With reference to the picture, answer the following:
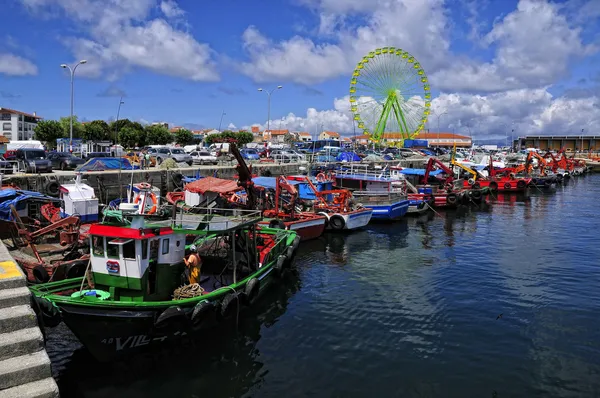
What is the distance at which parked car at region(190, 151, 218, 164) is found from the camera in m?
50.8

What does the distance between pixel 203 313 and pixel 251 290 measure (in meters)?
1.97

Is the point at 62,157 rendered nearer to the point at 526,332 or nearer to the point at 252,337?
the point at 252,337

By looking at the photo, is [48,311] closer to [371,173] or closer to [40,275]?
[40,275]

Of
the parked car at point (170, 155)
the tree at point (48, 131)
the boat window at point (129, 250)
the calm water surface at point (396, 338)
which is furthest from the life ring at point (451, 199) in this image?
the tree at point (48, 131)

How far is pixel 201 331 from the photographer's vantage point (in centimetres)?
1247

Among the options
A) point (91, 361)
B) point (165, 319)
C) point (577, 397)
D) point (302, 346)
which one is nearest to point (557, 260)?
point (577, 397)

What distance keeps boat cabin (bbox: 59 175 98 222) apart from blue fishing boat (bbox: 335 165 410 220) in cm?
1589

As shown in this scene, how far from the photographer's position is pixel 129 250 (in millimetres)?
10906

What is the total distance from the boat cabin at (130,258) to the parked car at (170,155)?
3544cm

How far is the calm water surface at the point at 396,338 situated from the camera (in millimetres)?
10500

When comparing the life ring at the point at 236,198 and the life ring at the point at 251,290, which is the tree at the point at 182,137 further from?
the life ring at the point at 251,290

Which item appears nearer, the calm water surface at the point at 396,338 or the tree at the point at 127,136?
the calm water surface at the point at 396,338

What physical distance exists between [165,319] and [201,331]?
1982 mm

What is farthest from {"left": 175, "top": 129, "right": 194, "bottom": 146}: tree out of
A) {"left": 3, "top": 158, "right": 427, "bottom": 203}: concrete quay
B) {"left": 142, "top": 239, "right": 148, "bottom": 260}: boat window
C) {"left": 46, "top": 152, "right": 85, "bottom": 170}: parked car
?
{"left": 142, "top": 239, "right": 148, "bottom": 260}: boat window
